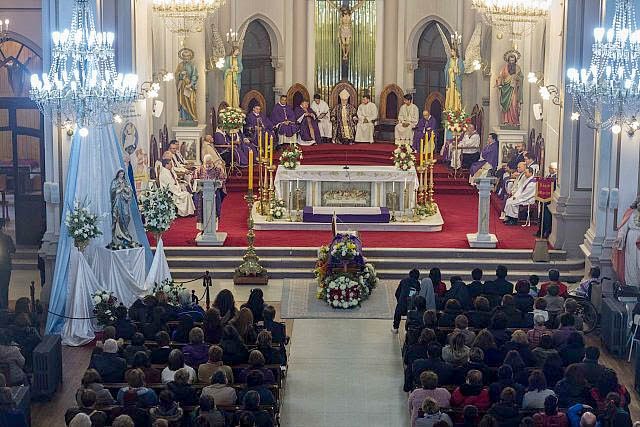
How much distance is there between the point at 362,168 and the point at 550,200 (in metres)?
3.88

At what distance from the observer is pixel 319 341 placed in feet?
63.3

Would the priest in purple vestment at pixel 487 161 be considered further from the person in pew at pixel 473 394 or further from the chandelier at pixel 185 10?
the person in pew at pixel 473 394

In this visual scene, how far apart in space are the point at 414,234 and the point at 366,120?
7.41 metres

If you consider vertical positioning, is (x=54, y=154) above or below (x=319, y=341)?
above

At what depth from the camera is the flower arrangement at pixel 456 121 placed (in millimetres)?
29688

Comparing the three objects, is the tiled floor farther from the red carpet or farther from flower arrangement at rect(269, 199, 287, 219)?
flower arrangement at rect(269, 199, 287, 219)

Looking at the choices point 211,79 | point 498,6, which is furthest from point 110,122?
point 211,79

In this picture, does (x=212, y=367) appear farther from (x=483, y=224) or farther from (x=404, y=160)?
(x=404, y=160)

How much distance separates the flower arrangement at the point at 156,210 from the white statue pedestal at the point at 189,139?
27.0ft

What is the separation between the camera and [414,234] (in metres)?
24.7

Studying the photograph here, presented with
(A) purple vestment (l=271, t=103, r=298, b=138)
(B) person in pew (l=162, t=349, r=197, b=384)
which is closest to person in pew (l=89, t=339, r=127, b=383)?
(B) person in pew (l=162, t=349, r=197, b=384)

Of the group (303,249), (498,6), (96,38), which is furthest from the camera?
(498,6)

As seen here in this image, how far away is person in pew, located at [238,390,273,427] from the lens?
42.8 feet

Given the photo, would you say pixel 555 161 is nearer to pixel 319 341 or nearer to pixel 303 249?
pixel 303 249
